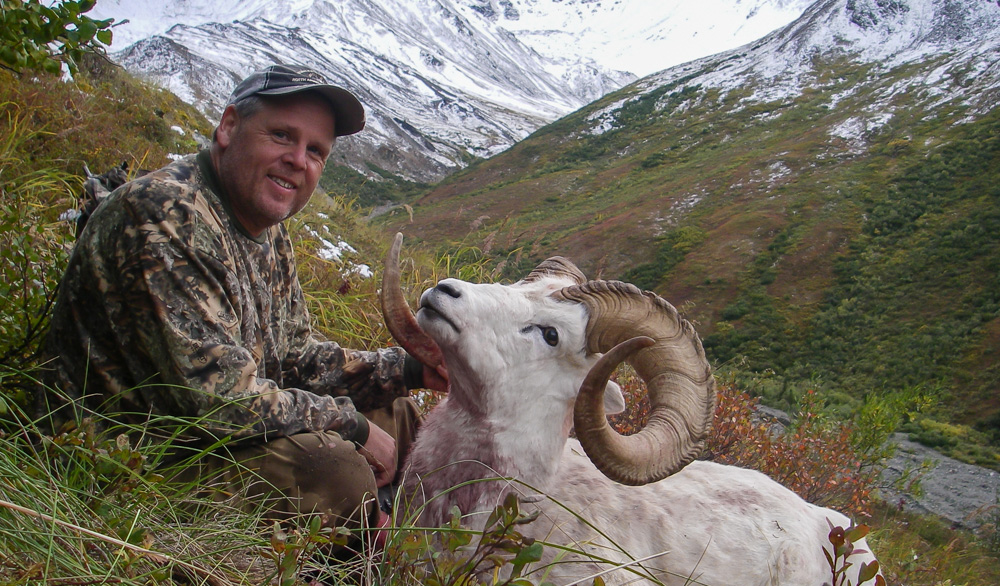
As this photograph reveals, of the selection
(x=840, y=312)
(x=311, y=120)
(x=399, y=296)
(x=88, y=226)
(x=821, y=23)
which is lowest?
(x=840, y=312)

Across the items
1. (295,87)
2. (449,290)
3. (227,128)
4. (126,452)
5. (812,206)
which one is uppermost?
(295,87)

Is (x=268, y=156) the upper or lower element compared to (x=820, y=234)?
upper

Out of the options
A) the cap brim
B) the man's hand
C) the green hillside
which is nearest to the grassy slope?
the man's hand

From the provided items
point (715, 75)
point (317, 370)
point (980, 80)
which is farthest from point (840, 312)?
point (715, 75)

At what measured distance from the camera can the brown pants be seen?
271 centimetres

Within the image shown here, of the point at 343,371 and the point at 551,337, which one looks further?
the point at 343,371

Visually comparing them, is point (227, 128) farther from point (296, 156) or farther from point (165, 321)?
point (165, 321)

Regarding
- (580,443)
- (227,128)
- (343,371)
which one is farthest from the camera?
(343,371)

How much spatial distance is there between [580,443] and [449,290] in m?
0.91

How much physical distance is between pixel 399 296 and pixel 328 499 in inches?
42.4

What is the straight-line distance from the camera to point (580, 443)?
2.80 m

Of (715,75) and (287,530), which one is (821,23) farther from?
(287,530)

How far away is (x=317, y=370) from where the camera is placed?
12.4ft

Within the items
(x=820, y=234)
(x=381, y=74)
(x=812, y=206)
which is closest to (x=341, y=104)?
(x=820, y=234)
